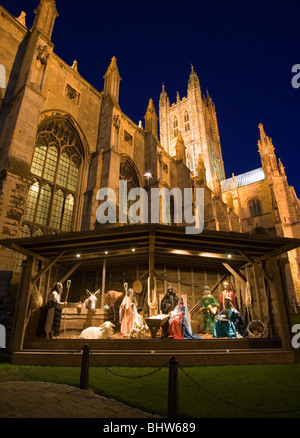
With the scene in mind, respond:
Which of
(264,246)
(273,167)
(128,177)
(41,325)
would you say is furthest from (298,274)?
(41,325)

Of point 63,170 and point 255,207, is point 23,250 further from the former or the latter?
point 255,207

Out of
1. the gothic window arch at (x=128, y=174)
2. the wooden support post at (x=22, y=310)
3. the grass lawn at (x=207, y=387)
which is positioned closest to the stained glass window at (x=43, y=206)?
the wooden support post at (x=22, y=310)

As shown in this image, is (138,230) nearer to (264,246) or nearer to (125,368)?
(125,368)

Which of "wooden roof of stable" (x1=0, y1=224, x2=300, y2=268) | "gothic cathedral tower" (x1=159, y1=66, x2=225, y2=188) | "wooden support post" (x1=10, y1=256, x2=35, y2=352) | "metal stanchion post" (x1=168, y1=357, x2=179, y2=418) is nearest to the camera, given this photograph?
"metal stanchion post" (x1=168, y1=357, x2=179, y2=418)

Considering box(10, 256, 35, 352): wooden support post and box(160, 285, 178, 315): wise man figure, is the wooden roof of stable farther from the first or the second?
box(160, 285, 178, 315): wise man figure

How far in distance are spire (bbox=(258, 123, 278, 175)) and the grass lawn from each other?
32.5 m

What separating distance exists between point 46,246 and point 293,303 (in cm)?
2534

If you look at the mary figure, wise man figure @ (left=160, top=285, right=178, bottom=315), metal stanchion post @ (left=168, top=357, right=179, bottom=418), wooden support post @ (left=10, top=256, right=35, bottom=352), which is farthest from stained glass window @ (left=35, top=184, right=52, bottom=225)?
metal stanchion post @ (left=168, top=357, right=179, bottom=418)

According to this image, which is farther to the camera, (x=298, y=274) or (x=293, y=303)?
(x=298, y=274)

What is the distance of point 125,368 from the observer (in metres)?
5.87

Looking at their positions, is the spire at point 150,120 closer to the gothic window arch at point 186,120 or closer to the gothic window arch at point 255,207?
the gothic window arch at point 255,207

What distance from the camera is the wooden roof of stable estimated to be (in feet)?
24.1

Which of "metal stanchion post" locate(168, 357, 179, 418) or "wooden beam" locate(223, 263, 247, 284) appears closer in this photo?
"metal stanchion post" locate(168, 357, 179, 418)

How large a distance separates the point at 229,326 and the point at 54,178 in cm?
1238
